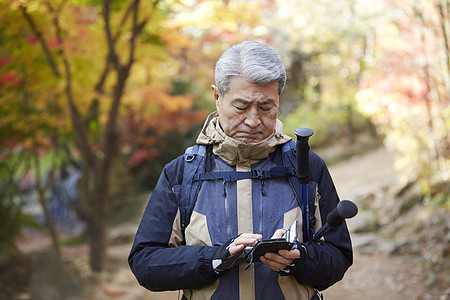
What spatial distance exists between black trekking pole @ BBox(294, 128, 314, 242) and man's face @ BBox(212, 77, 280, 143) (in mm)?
139

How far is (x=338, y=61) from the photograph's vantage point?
1542cm

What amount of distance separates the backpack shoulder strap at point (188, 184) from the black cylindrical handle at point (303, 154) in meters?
0.38

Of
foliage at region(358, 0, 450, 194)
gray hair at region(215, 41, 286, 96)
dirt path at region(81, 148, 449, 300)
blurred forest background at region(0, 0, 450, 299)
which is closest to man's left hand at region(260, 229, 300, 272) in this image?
gray hair at region(215, 41, 286, 96)

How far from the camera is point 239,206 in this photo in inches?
67.2

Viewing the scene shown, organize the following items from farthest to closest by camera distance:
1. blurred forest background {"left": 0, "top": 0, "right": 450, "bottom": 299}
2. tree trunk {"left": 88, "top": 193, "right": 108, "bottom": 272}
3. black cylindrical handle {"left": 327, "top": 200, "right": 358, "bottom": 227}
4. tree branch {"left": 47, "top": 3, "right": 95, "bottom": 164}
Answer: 1. tree trunk {"left": 88, "top": 193, "right": 108, "bottom": 272}
2. blurred forest background {"left": 0, "top": 0, "right": 450, "bottom": 299}
3. tree branch {"left": 47, "top": 3, "right": 95, "bottom": 164}
4. black cylindrical handle {"left": 327, "top": 200, "right": 358, "bottom": 227}

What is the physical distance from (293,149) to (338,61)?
1437 cm

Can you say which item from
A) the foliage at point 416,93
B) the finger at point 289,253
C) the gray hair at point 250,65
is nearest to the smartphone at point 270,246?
the finger at point 289,253

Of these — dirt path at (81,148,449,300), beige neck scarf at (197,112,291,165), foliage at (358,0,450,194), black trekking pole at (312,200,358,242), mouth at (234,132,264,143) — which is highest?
mouth at (234,132,264,143)

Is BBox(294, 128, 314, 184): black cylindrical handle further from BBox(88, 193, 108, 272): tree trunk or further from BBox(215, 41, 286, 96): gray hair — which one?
BBox(88, 193, 108, 272): tree trunk

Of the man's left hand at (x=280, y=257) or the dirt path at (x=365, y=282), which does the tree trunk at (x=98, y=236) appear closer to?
the dirt path at (x=365, y=282)

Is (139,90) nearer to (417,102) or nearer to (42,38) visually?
(42,38)

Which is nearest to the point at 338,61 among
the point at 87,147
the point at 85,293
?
the point at 87,147

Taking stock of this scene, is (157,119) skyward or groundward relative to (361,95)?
groundward

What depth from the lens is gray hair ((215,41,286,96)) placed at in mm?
1670
